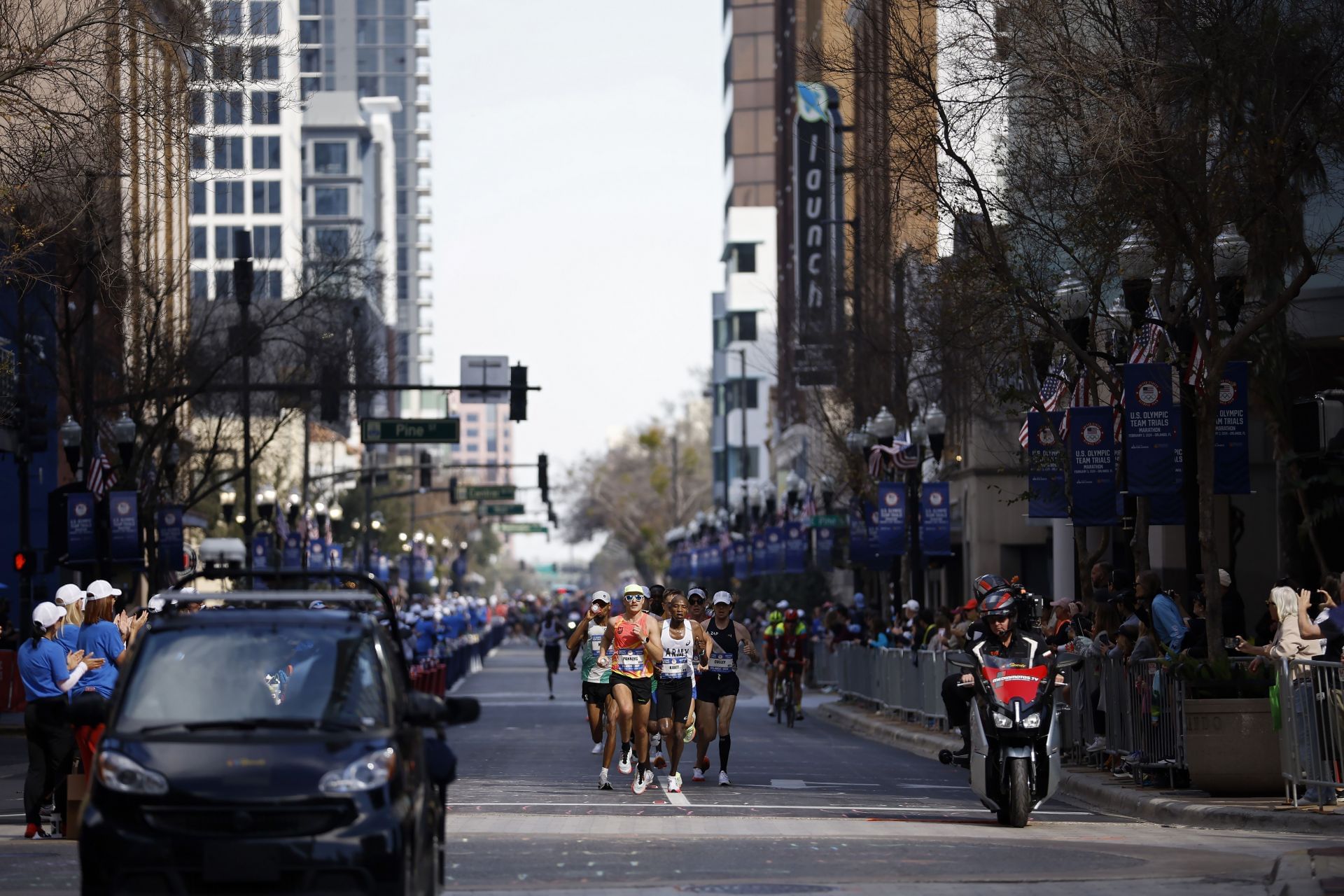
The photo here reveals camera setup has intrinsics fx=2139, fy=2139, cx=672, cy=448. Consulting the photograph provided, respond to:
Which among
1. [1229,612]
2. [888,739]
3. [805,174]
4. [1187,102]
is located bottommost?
[888,739]

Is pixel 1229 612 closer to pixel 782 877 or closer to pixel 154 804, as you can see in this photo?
pixel 782 877

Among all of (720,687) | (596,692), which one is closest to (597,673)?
(596,692)

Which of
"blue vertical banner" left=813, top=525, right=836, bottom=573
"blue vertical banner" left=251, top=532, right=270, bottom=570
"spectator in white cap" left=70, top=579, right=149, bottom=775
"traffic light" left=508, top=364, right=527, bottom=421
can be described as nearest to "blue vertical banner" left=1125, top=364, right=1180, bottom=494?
"spectator in white cap" left=70, top=579, right=149, bottom=775

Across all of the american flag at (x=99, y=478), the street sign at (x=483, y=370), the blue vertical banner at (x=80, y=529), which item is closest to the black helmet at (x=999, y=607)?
the american flag at (x=99, y=478)

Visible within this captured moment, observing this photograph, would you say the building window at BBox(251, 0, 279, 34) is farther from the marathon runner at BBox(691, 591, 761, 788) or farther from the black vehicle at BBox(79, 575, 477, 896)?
the black vehicle at BBox(79, 575, 477, 896)

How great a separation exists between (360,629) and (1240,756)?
9998 millimetres

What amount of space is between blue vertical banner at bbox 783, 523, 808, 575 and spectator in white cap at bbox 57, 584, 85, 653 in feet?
131

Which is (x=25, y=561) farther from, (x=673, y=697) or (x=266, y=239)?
(x=266, y=239)

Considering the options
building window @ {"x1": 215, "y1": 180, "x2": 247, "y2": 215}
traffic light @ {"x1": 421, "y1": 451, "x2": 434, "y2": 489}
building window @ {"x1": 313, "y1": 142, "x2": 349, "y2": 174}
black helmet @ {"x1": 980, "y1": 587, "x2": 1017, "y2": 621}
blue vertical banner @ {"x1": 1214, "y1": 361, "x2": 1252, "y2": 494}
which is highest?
building window @ {"x1": 313, "y1": 142, "x2": 349, "y2": 174}

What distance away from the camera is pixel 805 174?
74.4 metres

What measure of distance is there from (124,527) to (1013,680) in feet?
69.1

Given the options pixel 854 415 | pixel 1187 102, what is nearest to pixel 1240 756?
pixel 1187 102

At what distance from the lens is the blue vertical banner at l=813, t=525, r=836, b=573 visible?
53.7 meters

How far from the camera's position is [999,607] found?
16.8 metres
